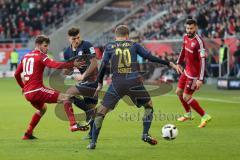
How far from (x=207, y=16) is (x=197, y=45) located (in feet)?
70.3

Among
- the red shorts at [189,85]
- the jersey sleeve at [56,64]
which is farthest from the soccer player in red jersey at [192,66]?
the jersey sleeve at [56,64]

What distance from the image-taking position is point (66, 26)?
1980 inches

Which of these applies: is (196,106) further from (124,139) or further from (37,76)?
(37,76)

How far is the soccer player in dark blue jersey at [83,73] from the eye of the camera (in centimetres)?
1229

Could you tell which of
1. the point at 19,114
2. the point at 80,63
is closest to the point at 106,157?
the point at 80,63

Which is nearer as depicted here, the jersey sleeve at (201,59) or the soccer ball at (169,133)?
the soccer ball at (169,133)

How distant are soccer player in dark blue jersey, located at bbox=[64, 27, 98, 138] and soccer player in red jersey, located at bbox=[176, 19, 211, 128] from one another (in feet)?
10.0

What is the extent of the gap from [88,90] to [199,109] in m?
3.42

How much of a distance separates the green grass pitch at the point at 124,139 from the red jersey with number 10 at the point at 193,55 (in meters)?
1.22

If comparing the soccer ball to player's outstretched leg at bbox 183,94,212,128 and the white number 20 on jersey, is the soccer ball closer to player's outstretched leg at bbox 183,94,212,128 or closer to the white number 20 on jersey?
player's outstretched leg at bbox 183,94,212,128

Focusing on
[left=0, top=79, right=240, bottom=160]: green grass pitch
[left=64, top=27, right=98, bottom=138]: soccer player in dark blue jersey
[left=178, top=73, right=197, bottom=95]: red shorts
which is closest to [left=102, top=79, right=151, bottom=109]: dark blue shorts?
[left=0, top=79, right=240, bottom=160]: green grass pitch

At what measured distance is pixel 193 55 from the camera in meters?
15.1

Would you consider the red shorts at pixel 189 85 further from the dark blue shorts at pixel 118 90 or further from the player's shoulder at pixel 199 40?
the dark blue shorts at pixel 118 90

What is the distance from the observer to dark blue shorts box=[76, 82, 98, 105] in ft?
41.0
